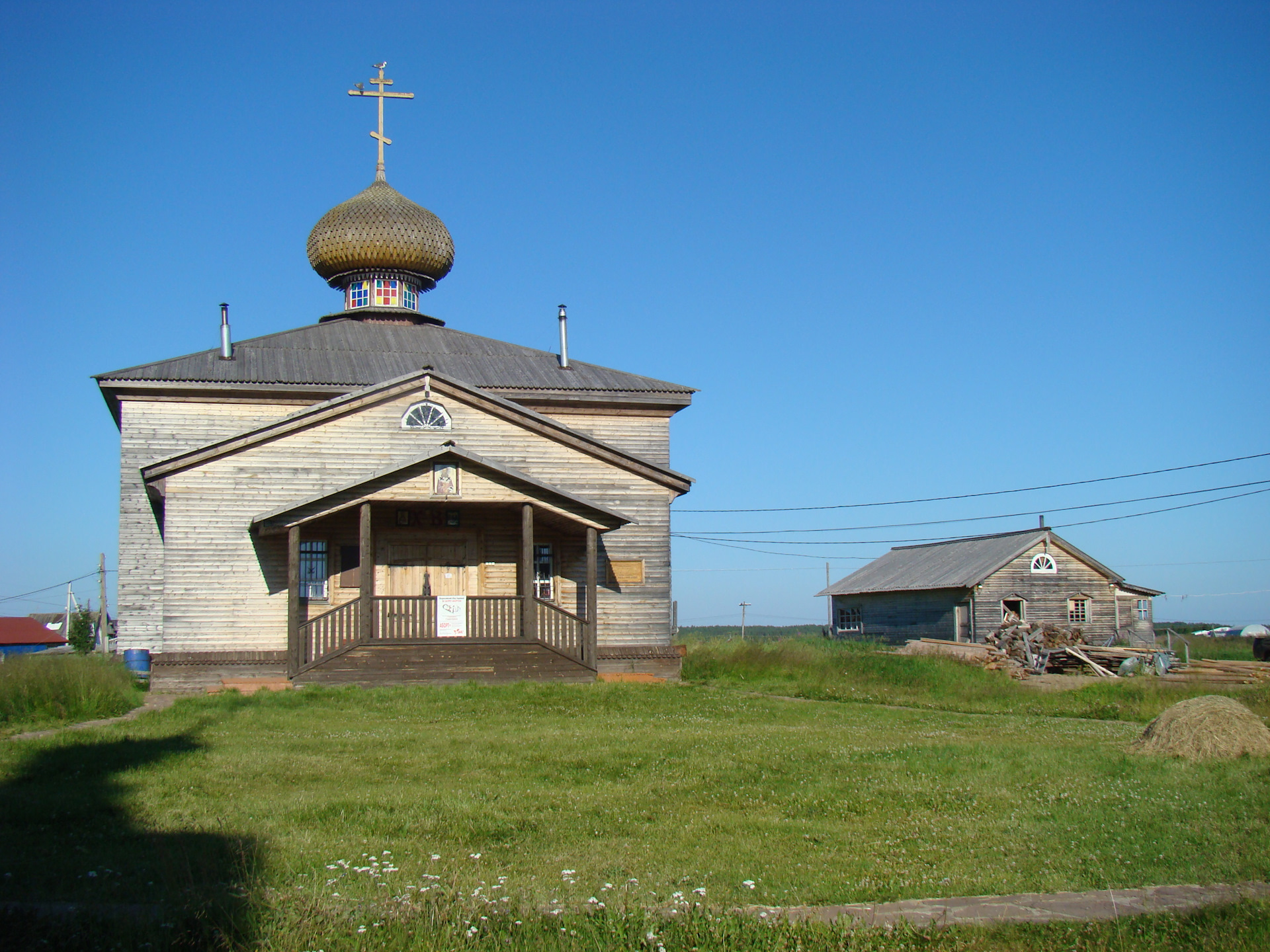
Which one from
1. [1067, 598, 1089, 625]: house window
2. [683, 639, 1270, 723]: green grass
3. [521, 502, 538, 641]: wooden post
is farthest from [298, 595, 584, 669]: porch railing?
[1067, 598, 1089, 625]: house window

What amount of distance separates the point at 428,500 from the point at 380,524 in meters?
2.30

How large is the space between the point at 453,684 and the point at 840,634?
104ft

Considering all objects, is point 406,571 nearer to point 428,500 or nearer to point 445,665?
point 428,500

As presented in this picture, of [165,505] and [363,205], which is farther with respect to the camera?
[363,205]

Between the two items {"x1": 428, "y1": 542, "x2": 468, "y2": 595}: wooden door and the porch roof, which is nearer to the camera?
the porch roof

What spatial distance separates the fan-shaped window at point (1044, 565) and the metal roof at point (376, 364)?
17993mm

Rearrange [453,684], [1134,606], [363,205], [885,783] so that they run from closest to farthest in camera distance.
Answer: [885,783] < [453,684] < [363,205] < [1134,606]

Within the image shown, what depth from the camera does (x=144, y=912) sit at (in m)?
5.53

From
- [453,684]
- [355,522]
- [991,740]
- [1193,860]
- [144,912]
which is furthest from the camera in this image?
[355,522]

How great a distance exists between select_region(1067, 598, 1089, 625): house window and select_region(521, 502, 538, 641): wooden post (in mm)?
25043

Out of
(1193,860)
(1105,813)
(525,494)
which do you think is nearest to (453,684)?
(525,494)

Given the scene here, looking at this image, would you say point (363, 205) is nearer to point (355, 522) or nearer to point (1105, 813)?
point (355, 522)

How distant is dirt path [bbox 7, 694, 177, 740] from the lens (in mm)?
13469

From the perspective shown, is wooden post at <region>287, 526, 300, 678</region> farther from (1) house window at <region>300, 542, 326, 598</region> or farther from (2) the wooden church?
(1) house window at <region>300, 542, 326, 598</region>
